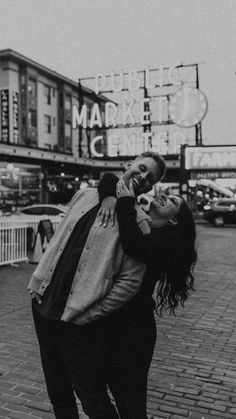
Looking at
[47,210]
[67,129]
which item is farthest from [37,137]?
[47,210]

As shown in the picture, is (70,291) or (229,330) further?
(229,330)

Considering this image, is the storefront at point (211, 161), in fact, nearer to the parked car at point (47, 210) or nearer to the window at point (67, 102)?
the parked car at point (47, 210)

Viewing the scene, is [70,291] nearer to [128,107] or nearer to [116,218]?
[116,218]

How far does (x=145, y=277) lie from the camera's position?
88.4 inches

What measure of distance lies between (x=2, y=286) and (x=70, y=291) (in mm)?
6150

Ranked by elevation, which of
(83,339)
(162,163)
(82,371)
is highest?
(162,163)

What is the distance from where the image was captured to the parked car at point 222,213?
25.2 m

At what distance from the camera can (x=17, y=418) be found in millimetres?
3248

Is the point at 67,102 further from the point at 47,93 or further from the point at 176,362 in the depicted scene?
the point at 176,362

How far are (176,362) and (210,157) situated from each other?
2336 cm

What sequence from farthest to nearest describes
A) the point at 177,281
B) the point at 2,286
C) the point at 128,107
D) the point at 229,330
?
1. the point at 128,107
2. the point at 2,286
3. the point at 229,330
4. the point at 177,281

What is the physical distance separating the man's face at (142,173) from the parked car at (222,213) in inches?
929

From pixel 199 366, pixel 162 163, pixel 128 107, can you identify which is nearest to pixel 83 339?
pixel 162 163

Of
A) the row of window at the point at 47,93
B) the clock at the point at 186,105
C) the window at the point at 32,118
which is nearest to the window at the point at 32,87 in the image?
the row of window at the point at 47,93
